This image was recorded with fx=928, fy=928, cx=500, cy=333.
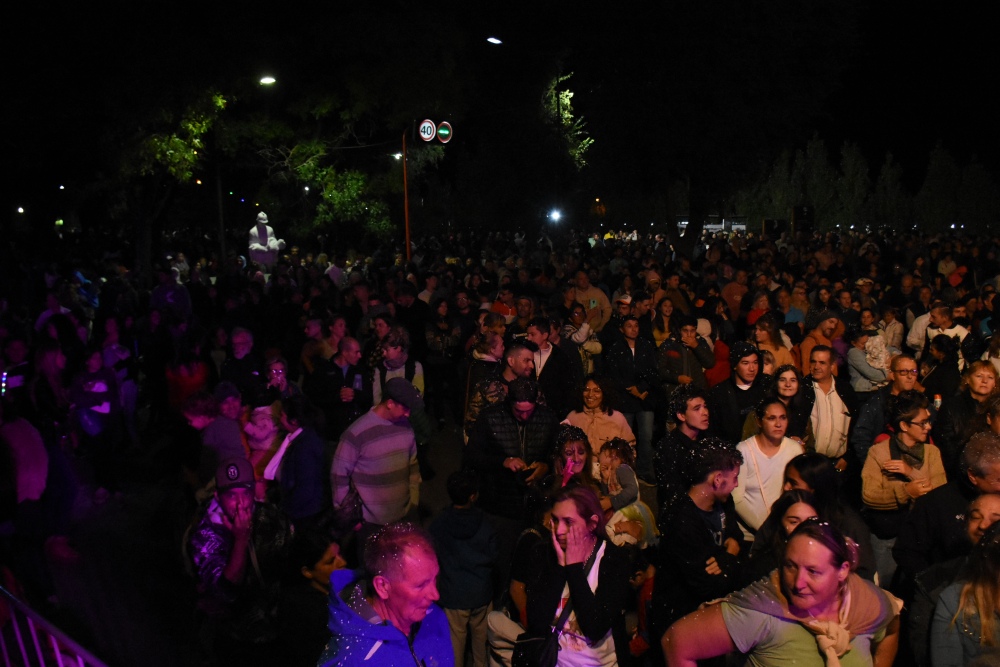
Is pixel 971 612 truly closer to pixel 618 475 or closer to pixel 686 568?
pixel 686 568

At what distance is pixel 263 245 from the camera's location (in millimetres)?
24203

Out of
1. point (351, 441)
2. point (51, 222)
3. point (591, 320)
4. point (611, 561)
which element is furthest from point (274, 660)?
point (51, 222)

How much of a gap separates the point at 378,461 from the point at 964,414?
4.03 m

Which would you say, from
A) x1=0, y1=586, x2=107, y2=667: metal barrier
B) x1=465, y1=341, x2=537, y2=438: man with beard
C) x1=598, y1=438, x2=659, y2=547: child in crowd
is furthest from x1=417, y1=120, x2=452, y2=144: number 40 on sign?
x1=0, y1=586, x2=107, y2=667: metal barrier

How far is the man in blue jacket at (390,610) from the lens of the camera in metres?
3.00

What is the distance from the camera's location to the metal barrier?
140 inches

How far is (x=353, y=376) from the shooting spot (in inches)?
303

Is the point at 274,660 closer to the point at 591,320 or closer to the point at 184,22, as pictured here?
the point at 591,320

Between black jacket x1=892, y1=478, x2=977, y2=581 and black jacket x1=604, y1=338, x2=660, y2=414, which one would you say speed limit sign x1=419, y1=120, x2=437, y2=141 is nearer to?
black jacket x1=604, y1=338, x2=660, y2=414

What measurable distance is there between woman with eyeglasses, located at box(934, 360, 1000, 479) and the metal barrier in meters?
5.21

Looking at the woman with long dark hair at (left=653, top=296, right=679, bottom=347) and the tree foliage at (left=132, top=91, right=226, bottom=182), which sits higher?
the tree foliage at (left=132, top=91, right=226, bottom=182)

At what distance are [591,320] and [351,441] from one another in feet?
21.3

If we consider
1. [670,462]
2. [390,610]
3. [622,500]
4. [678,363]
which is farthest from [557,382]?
[390,610]

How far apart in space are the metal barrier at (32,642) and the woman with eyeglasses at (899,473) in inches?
171
